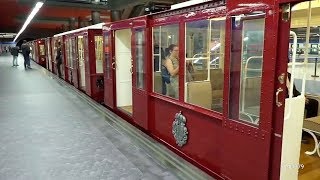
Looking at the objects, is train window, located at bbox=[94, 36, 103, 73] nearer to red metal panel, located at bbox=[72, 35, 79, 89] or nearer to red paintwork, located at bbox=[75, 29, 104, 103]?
red paintwork, located at bbox=[75, 29, 104, 103]

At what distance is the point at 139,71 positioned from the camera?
5.36 metres

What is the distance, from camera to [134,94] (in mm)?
5566

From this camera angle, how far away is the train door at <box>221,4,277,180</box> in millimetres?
2416

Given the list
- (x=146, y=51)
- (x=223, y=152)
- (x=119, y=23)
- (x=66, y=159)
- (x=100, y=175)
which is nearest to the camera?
(x=223, y=152)

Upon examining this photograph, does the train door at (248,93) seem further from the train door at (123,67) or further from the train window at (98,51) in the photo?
the train window at (98,51)

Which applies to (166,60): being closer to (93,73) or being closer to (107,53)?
(107,53)

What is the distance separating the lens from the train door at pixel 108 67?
6729mm

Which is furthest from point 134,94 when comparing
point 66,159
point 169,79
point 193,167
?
point 193,167

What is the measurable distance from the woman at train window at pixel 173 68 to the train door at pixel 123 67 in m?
2.18

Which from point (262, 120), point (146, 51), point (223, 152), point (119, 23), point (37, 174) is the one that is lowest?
point (37, 174)

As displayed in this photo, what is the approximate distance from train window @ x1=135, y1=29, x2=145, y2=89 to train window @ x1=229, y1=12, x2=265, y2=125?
2491mm

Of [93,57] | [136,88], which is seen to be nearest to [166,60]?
[136,88]

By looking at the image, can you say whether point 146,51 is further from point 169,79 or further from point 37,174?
point 37,174

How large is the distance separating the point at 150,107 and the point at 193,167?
1652 mm
